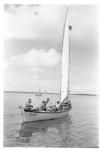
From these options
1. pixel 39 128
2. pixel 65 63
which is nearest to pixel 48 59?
Answer: pixel 65 63

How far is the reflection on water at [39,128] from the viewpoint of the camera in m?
3.99

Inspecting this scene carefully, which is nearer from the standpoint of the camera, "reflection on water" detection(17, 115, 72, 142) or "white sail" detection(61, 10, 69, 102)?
"reflection on water" detection(17, 115, 72, 142)

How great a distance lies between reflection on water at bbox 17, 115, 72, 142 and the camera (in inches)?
157

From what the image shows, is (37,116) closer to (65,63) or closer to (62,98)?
(62,98)

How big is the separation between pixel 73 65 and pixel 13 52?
122 centimetres

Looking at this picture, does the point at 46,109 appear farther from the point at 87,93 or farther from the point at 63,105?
the point at 87,93

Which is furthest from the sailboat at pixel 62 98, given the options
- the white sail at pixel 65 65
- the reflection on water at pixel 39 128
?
the reflection on water at pixel 39 128

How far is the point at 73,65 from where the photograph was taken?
433cm

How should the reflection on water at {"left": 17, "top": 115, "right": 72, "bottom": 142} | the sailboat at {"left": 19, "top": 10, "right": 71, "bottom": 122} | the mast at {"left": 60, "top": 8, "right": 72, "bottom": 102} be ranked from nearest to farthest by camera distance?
Result: the reflection on water at {"left": 17, "top": 115, "right": 72, "bottom": 142}
the mast at {"left": 60, "top": 8, "right": 72, "bottom": 102}
the sailboat at {"left": 19, "top": 10, "right": 71, "bottom": 122}

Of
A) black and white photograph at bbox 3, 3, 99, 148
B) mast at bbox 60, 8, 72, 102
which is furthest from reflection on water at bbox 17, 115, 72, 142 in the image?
mast at bbox 60, 8, 72, 102

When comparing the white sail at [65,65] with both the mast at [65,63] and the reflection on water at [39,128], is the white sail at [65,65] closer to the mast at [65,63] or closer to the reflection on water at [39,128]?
the mast at [65,63]

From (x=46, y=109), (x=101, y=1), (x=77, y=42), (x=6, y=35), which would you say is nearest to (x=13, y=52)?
(x=6, y=35)

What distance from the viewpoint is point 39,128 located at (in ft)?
15.5

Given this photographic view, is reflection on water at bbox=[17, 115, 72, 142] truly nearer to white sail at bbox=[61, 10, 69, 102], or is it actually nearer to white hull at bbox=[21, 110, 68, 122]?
white hull at bbox=[21, 110, 68, 122]
